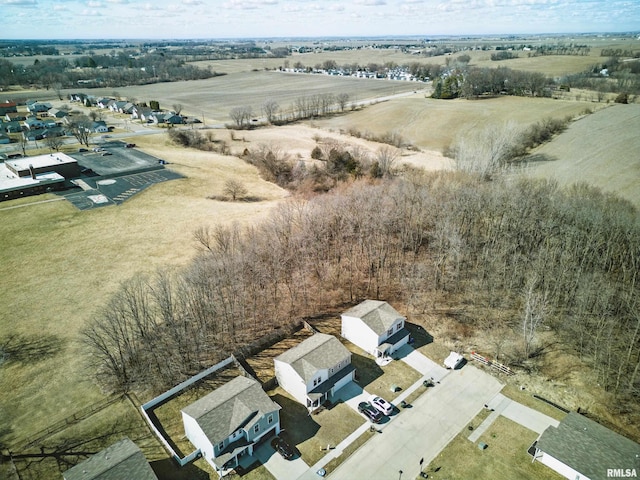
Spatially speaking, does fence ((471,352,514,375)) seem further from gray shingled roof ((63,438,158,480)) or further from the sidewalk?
gray shingled roof ((63,438,158,480))

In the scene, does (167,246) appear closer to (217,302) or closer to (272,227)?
(272,227)

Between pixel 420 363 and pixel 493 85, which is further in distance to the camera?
pixel 493 85

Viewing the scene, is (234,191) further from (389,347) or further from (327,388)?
(327,388)

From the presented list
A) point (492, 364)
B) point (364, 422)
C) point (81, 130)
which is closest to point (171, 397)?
point (364, 422)

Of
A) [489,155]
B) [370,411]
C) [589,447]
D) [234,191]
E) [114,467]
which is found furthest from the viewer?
[234,191]

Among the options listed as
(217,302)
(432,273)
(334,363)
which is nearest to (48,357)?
(217,302)

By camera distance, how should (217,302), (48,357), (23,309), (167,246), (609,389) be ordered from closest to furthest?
(609,389), (48,357), (217,302), (23,309), (167,246)

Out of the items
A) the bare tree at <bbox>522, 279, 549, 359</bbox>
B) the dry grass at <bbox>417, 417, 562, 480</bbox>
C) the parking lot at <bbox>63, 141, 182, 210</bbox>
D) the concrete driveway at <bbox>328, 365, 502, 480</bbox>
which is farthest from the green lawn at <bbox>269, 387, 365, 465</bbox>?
the parking lot at <bbox>63, 141, 182, 210</bbox>
